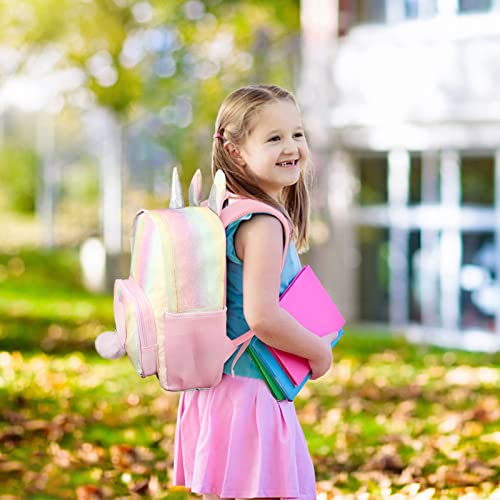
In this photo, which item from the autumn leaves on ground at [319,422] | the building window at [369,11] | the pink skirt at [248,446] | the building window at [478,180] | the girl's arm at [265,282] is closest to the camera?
the girl's arm at [265,282]

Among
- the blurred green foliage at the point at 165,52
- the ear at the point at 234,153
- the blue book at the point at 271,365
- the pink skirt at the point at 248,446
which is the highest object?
the blurred green foliage at the point at 165,52

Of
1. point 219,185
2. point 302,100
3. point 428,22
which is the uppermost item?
point 428,22

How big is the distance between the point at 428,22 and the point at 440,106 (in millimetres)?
853

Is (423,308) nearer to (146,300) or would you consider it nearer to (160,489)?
(160,489)

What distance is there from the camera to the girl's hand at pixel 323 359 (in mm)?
2844

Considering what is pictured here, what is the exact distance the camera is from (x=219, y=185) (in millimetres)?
2793

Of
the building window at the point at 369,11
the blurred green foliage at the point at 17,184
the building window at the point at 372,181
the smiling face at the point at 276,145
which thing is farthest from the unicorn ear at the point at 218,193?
the blurred green foliage at the point at 17,184

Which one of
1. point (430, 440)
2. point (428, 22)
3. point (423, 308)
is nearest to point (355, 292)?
point (423, 308)

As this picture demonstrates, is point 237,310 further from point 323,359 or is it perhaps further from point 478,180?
point 478,180

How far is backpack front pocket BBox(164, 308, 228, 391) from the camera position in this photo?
274cm

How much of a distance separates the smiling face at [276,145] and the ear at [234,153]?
0.09 ft

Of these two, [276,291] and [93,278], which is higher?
[276,291]

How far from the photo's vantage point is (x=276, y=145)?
2.86 meters

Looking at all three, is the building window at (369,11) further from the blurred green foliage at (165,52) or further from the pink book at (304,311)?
the pink book at (304,311)
